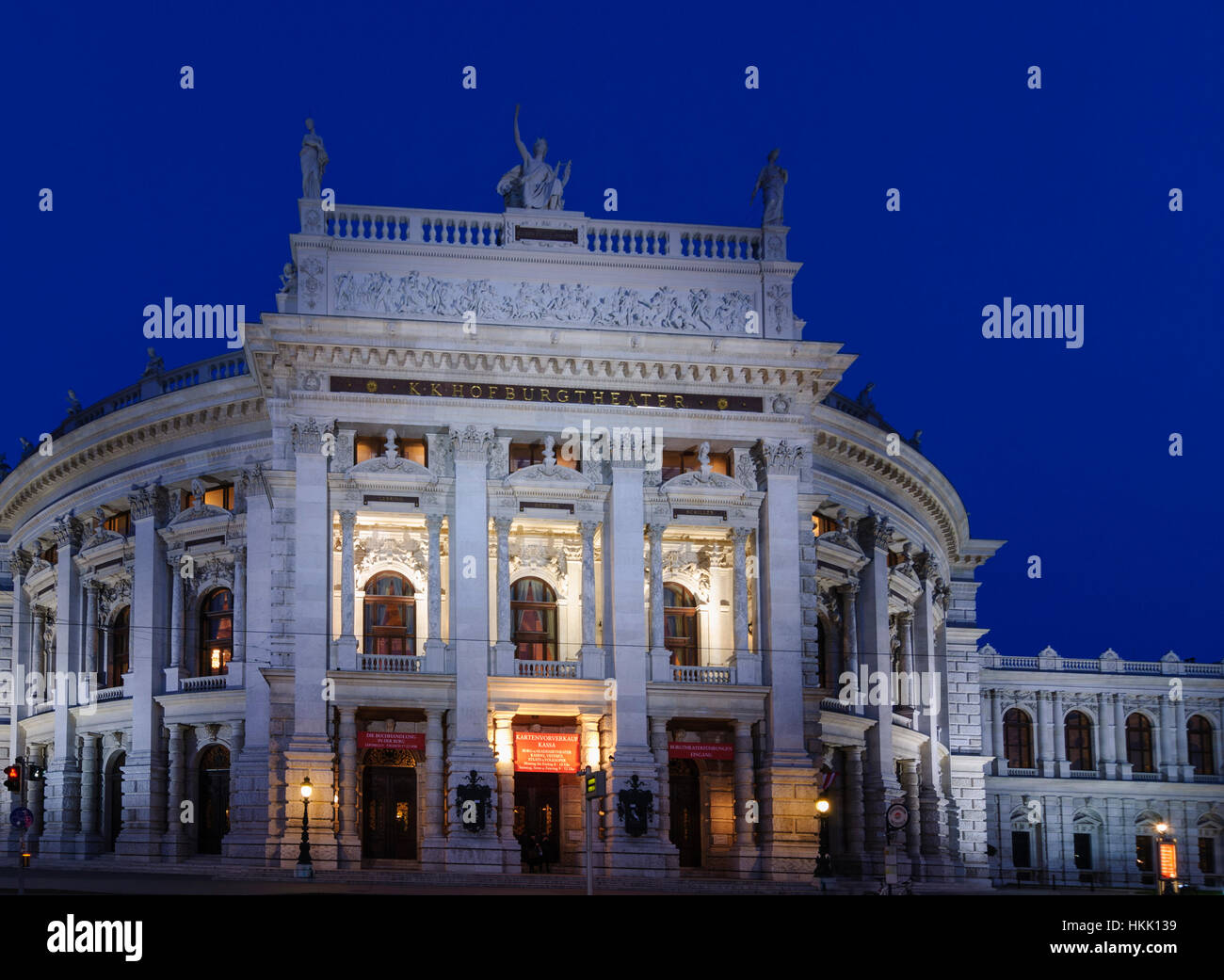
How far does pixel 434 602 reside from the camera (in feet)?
164

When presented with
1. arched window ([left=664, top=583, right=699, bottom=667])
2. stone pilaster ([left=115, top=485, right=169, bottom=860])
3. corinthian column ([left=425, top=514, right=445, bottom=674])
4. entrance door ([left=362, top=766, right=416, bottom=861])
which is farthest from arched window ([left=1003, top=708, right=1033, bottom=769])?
stone pilaster ([left=115, top=485, right=169, bottom=860])

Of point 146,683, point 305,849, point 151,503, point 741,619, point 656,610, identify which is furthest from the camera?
point 151,503

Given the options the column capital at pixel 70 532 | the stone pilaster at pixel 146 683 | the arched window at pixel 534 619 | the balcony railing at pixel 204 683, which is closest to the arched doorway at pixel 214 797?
the stone pilaster at pixel 146 683

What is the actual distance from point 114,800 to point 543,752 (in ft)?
61.9

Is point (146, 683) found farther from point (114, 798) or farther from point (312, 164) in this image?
point (312, 164)

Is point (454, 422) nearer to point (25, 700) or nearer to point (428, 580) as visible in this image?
point (428, 580)

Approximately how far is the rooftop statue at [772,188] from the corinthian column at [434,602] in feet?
47.7

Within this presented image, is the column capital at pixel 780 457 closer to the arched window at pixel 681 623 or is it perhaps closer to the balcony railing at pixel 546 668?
the arched window at pixel 681 623

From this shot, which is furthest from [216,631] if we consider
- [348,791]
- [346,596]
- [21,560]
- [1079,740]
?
[1079,740]

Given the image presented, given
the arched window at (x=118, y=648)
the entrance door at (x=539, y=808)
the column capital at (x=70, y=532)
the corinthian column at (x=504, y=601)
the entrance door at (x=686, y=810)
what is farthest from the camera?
the column capital at (x=70, y=532)

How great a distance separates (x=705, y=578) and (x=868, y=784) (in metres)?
11.7

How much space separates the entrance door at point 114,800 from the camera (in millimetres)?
59094

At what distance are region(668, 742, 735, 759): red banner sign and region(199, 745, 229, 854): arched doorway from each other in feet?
51.8
